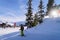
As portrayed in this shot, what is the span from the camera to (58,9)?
48781mm

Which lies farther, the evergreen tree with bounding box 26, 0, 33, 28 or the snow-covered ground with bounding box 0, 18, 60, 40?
the evergreen tree with bounding box 26, 0, 33, 28

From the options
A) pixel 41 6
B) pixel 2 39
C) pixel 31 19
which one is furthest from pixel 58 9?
pixel 2 39

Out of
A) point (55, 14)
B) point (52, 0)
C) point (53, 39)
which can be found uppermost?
point (52, 0)

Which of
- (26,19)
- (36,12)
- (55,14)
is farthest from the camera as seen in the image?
(36,12)

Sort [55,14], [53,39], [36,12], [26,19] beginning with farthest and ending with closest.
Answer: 1. [36,12]
2. [26,19]
3. [55,14]
4. [53,39]

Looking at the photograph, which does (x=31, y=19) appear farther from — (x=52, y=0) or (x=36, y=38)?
(x=36, y=38)

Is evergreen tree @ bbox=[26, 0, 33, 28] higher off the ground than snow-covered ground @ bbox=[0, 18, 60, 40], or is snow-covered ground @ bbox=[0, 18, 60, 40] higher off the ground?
evergreen tree @ bbox=[26, 0, 33, 28]

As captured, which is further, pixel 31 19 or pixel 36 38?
pixel 31 19


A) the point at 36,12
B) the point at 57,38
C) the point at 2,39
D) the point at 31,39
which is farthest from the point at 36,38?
the point at 36,12

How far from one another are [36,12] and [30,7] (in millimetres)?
3109

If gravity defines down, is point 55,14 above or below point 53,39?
above

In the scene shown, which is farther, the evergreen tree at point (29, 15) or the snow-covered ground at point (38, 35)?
the evergreen tree at point (29, 15)

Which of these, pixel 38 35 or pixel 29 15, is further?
pixel 29 15

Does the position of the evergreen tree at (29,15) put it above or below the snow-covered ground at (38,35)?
above
